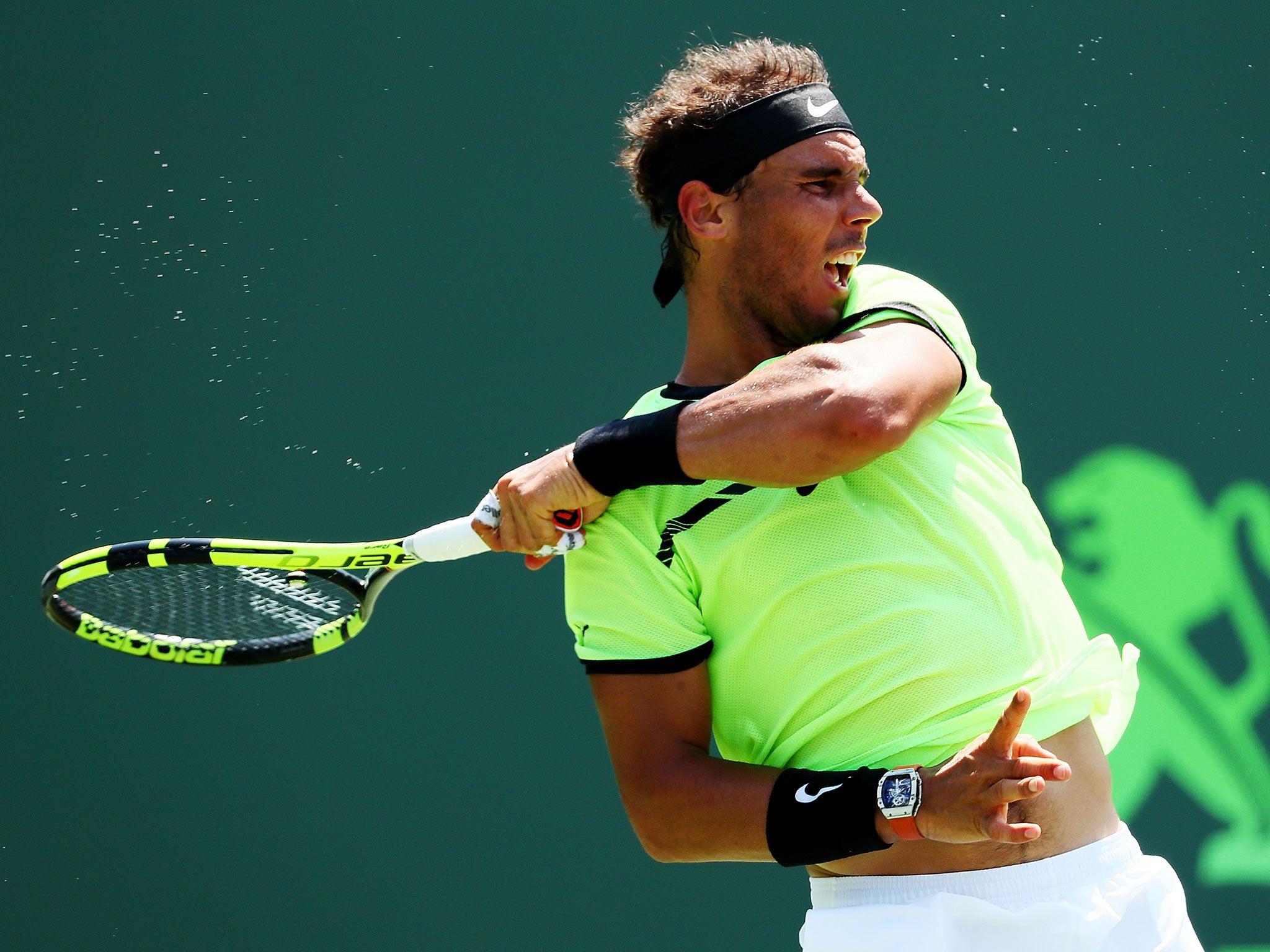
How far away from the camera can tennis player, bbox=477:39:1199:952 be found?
1.79 meters

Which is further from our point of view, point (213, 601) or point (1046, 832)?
point (213, 601)

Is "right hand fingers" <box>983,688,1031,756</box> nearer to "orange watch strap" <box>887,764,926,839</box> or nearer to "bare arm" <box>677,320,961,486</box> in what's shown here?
"orange watch strap" <box>887,764,926,839</box>

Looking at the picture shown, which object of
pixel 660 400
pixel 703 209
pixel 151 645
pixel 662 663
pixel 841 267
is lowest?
pixel 662 663

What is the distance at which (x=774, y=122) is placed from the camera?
2135 millimetres

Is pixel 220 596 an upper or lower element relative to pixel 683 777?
upper

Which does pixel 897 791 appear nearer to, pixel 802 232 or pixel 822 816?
pixel 822 816

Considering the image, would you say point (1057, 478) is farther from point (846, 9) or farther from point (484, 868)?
point (484, 868)

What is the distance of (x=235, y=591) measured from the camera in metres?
2.34

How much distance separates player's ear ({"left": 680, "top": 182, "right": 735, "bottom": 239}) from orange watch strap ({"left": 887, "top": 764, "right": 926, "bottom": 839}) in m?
0.98

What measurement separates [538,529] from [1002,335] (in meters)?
2.01

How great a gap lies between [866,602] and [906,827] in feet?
1.09

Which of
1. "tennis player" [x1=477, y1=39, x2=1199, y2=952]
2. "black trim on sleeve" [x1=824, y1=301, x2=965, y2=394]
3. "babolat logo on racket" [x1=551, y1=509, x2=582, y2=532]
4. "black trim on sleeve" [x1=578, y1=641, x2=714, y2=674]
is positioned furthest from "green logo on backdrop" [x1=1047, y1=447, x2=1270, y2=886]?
"babolat logo on racket" [x1=551, y1=509, x2=582, y2=532]

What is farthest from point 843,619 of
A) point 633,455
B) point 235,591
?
point 235,591

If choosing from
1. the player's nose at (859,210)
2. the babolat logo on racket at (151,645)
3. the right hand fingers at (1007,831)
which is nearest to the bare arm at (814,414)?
the player's nose at (859,210)
